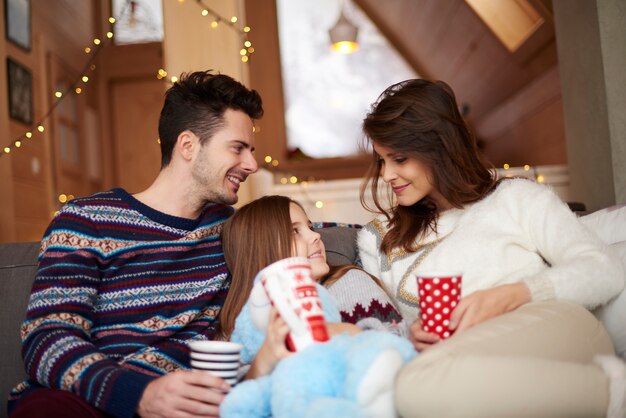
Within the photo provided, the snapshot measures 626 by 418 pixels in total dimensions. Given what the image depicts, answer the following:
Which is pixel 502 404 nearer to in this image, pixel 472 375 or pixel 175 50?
pixel 472 375

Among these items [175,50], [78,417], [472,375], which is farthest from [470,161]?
[175,50]

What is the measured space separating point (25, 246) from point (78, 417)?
74cm

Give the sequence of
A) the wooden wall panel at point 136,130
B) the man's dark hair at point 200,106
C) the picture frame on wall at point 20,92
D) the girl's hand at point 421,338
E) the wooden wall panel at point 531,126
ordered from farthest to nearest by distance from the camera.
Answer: the wooden wall panel at point 136,130 → the picture frame on wall at point 20,92 → the wooden wall panel at point 531,126 → the man's dark hair at point 200,106 → the girl's hand at point 421,338

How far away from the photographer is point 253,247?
70.1 inches

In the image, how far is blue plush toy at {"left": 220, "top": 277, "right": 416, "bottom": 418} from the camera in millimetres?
1106

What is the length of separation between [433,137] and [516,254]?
0.39 m

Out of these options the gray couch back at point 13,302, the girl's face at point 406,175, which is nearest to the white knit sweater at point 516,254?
the girl's face at point 406,175

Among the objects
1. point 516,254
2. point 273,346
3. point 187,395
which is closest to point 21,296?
point 187,395

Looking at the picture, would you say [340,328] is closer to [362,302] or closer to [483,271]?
[362,302]

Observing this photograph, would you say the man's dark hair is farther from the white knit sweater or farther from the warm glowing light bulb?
the warm glowing light bulb

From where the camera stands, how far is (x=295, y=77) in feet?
23.4

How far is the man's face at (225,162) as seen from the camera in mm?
1949

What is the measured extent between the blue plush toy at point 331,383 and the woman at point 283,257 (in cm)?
43

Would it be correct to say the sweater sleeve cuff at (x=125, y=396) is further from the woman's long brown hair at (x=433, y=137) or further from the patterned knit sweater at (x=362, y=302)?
the woman's long brown hair at (x=433, y=137)
